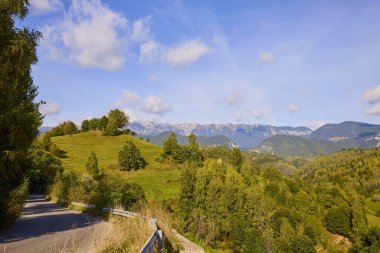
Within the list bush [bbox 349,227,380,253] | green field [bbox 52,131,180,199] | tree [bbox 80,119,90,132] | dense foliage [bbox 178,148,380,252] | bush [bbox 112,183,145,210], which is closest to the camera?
bush [bbox 112,183,145,210]

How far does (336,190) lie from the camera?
11706cm

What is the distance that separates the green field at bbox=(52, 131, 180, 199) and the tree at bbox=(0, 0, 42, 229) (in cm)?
5002

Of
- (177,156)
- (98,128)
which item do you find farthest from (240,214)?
(98,128)

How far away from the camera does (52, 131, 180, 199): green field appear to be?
77.8 metres

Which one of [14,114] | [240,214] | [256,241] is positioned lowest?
[256,241]

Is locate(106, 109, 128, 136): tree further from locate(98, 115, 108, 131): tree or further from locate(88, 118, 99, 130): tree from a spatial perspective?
locate(88, 118, 99, 130): tree

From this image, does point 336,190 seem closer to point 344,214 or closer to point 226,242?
point 344,214

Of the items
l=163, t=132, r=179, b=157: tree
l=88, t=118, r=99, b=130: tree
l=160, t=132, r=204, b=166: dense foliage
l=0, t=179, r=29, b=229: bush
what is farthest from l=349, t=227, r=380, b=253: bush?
l=88, t=118, r=99, b=130: tree

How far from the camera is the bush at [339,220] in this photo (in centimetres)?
10256

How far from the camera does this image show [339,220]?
340ft

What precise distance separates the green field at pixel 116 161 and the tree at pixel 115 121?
2.41 m

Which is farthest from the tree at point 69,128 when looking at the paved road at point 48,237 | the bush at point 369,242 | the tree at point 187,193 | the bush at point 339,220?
the paved road at point 48,237

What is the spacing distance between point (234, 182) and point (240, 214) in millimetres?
9527

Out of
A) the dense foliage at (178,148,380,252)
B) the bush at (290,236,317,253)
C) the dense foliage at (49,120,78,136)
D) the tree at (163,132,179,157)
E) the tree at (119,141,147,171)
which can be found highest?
the dense foliage at (49,120,78,136)
